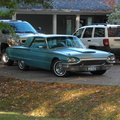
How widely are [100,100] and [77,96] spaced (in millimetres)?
783

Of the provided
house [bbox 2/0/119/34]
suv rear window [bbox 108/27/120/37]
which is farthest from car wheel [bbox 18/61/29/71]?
house [bbox 2/0/119/34]

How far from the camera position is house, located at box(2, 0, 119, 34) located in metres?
24.9

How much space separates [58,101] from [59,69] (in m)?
2.57

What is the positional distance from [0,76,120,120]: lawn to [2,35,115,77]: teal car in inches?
41.0

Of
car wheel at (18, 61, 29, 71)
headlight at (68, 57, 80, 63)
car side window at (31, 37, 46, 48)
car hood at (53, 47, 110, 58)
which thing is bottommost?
car wheel at (18, 61, 29, 71)

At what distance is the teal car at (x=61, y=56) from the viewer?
1023 centimetres

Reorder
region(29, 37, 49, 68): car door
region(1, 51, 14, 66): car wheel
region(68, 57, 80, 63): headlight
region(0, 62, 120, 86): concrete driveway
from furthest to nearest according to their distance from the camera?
Answer: region(1, 51, 14, 66): car wheel, region(29, 37, 49, 68): car door, region(68, 57, 80, 63): headlight, region(0, 62, 120, 86): concrete driveway

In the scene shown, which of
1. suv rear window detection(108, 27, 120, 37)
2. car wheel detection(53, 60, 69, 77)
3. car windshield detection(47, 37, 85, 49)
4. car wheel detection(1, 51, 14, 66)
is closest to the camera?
car wheel detection(53, 60, 69, 77)

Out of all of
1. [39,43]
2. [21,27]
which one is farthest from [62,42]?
[21,27]

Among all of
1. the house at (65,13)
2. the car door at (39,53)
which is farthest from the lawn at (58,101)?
the house at (65,13)

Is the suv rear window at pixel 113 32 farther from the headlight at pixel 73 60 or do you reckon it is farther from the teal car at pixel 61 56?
the headlight at pixel 73 60

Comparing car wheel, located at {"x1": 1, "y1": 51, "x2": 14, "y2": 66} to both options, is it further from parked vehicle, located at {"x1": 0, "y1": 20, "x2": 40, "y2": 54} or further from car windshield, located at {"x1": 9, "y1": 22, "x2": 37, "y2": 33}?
car windshield, located at {"x1": 9, "y1": 22, "x2": 37, "y2": 33}

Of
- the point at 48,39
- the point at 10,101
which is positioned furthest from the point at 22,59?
the point at 10,101

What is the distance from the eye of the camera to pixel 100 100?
25.7ft
